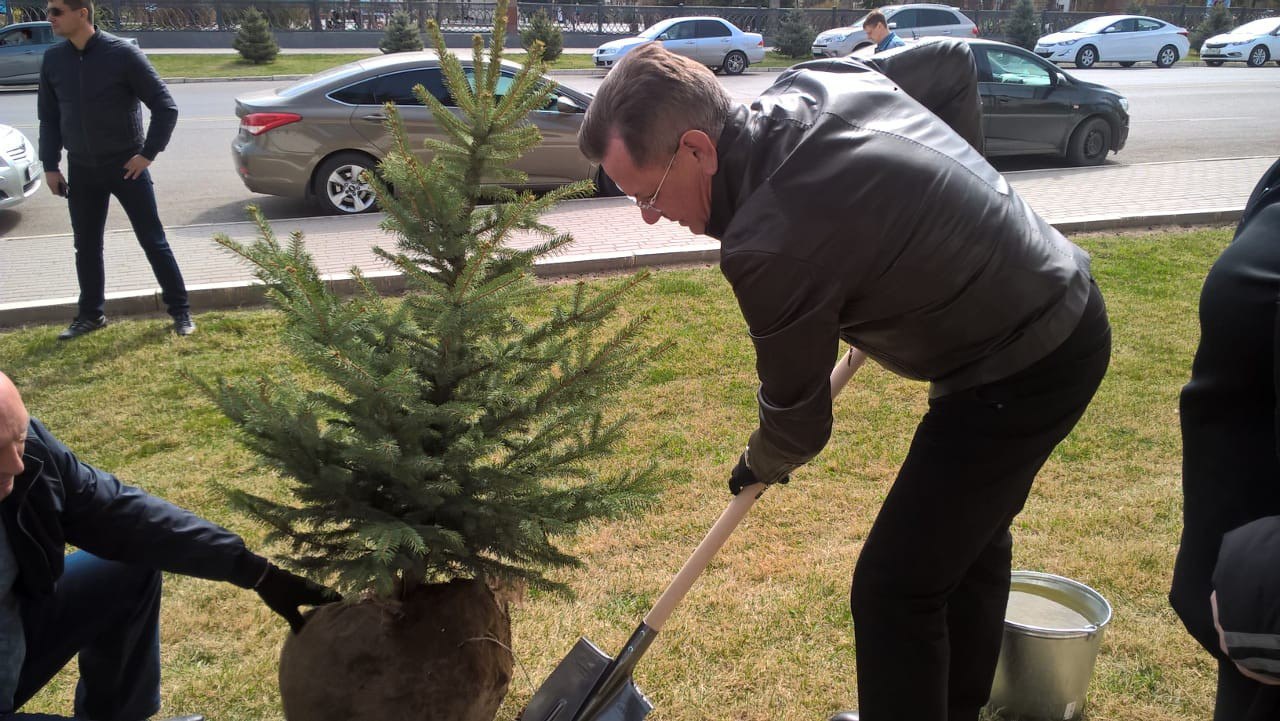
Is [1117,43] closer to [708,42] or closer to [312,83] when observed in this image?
[708,42]

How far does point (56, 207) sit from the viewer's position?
375 inches

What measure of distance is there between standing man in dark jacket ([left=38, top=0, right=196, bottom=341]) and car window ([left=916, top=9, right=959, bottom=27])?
73.2 ft

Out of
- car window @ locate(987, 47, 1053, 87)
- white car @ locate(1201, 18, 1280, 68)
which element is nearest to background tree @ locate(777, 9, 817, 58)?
white car @ locate(1201, 18, 1280, 68)

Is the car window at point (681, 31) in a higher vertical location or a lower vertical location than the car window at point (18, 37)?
higher

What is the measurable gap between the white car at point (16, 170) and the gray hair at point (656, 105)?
838cm

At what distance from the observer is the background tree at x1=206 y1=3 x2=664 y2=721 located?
2279 mm

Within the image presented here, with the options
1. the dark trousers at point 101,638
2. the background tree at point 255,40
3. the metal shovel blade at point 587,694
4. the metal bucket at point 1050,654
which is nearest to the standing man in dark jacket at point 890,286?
the metal bucket at point 1050,654

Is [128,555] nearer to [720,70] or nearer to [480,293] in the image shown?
[480,293]

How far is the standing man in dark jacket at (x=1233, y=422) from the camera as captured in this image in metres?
1.70

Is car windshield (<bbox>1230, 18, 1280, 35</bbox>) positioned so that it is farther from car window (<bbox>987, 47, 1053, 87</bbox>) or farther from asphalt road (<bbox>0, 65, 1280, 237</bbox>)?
car window (<bbox>987, 47, 1053, 87</bbox>)

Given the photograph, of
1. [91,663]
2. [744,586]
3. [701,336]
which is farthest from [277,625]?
[701,336]

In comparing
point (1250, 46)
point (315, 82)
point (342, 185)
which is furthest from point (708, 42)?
point (342, 185)

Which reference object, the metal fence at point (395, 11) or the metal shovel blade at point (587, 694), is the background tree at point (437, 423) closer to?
the metal shovel blade at point (587, 694)

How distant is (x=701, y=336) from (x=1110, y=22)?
1051 inches
